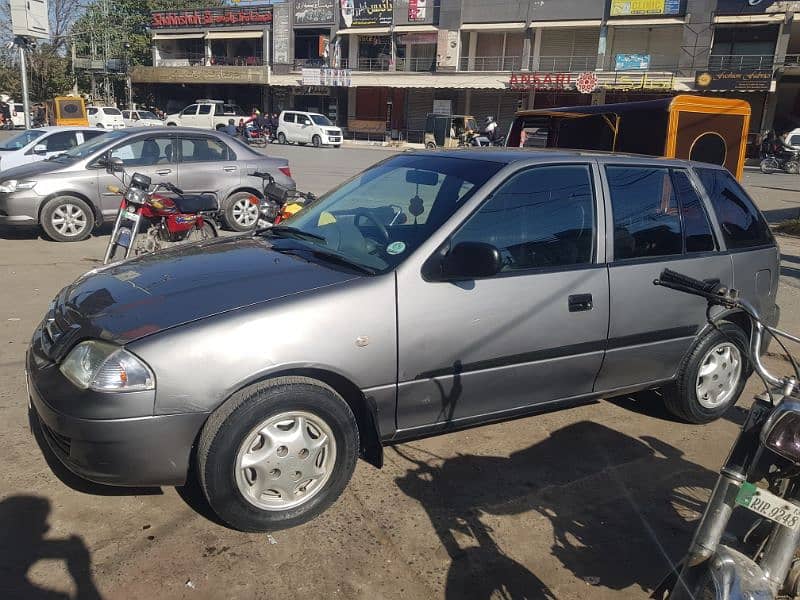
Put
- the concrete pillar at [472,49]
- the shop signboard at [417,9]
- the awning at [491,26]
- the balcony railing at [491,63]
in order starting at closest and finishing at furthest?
the awning at [491,26] → the balcony railing at [491,63] → the shop signboard at [417,9] → the concrete pillar at [472,49]

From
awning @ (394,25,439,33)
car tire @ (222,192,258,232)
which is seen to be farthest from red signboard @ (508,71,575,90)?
car tire @ (222,192,258,232)

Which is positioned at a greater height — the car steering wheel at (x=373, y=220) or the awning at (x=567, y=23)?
the awning at (x=567, y=23)

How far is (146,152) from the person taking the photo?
9172 mm

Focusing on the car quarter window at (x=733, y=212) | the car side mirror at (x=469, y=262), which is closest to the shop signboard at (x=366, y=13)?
the car quarter window at (x=733, y=212)

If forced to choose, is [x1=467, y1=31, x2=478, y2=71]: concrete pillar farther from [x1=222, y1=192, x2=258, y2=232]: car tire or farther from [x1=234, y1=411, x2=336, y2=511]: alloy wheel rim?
[x1=234, y1=411, x2=336, y2=511]: alloy wheel rim

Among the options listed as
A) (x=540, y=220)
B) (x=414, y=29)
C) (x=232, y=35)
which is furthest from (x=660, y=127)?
(x=232, y=35)

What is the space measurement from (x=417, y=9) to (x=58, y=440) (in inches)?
1762

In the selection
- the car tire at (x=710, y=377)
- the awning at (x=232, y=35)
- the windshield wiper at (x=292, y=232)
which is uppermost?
the awning at (x=232, y=35)

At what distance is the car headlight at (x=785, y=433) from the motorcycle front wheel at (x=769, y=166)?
98.4 feet

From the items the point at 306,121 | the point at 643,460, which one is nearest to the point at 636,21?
the point at 306,121

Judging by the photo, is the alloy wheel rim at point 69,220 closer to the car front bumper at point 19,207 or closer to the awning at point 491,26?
the car front bumper at point 19,207

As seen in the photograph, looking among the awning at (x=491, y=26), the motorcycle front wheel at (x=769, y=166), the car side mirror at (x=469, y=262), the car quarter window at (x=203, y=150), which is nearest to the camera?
the car side mirror at (x=469, y=262)

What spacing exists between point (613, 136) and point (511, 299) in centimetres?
617

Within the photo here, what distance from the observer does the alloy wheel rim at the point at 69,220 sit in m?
8.90
